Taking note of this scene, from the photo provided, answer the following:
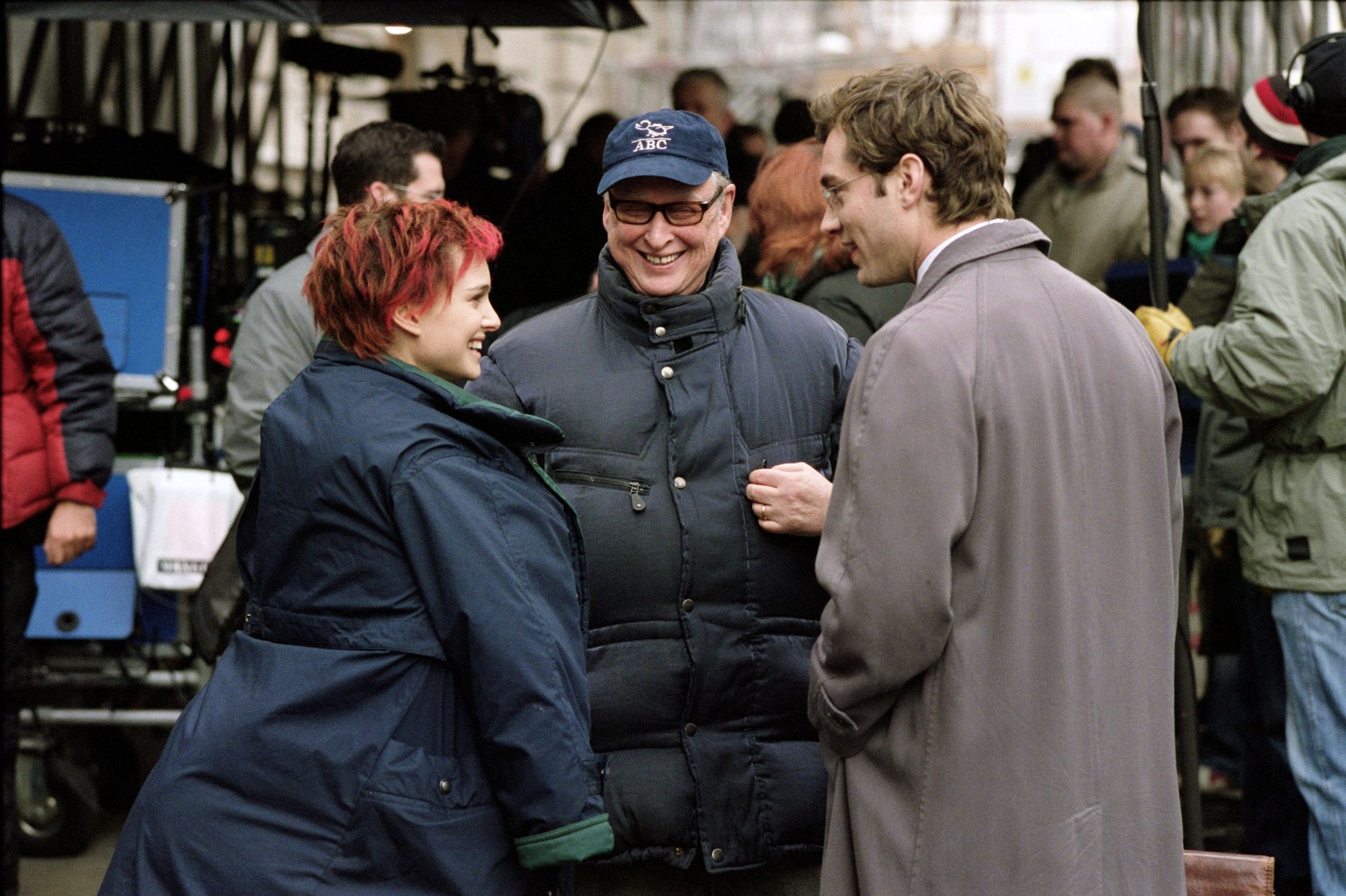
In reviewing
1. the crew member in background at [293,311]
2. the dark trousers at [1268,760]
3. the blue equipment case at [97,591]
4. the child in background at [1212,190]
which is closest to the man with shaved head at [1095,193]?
the child in background at [1212,190]

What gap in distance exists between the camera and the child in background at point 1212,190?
17.7 feet

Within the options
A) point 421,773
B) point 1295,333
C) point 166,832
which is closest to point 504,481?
point 421,773

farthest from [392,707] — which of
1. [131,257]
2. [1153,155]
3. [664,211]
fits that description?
[131,257]

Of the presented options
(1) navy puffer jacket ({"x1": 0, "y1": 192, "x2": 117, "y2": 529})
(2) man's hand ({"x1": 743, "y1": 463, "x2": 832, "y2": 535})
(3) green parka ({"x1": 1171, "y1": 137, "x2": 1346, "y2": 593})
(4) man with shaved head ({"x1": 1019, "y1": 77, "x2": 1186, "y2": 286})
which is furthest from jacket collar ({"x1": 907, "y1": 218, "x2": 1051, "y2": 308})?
(4) man with shaved head ({"x1": 1019, "y1": 77, "x2": 1186, "y2": 286})

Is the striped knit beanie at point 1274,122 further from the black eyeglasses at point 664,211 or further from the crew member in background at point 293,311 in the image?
the crew member in background at point 293,311

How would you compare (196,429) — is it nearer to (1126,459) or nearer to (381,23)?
(381,23)

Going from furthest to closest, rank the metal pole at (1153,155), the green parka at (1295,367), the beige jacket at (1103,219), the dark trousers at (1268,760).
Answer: the beige jacket at (1103,219)
the dark trousers at (1268,760)
the metal pole at (1153,155)
the green parka at (1295,367)

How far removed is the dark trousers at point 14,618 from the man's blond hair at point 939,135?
293 centimetres

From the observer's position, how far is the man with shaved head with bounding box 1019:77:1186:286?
6.23m

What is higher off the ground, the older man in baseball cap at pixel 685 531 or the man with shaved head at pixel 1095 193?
the man with shaved head at pixel 1095 193

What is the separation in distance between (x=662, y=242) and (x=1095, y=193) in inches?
154

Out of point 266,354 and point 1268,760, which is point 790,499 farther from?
point 1268,760

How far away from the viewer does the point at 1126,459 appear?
7.73 ft

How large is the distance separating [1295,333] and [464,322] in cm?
207
